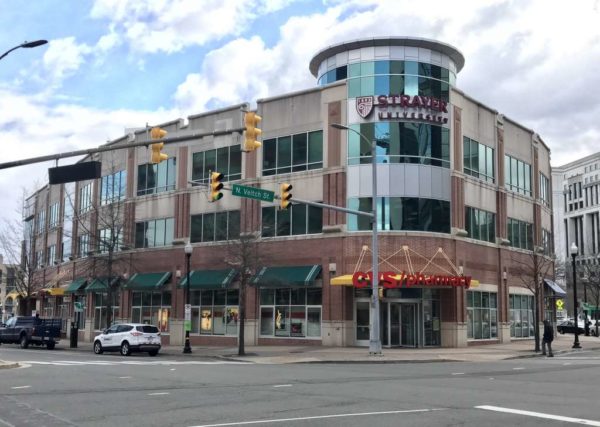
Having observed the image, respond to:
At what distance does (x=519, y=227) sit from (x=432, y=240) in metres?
12.2

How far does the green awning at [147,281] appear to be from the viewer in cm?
4291

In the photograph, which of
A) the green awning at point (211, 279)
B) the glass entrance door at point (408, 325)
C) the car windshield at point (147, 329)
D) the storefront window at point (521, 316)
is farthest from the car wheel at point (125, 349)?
the storefront window at point (521, 316)

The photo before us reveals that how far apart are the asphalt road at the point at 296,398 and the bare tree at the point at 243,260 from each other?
35.5ft

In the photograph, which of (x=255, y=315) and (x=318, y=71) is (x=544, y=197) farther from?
(x=255, y=315)

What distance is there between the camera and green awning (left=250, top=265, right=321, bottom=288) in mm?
36094

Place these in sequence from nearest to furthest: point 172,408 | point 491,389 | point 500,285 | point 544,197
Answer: point 172,408 → point 491,389 → point 500,285 → point 544,197

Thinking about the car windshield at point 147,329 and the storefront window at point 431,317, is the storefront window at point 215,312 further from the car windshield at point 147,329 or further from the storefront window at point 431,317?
the storefront window at point 431,317

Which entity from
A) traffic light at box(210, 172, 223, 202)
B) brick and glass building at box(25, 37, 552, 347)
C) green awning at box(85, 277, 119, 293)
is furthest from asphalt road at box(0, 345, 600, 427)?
green awning at box(85, 277, 119, 293)

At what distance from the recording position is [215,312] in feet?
135

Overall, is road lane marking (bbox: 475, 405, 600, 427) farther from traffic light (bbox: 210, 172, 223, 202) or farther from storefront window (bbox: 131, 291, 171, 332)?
storefront window (bbox: 131, 291, 171, 332)

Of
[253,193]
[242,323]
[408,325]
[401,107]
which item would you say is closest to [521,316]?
[408,325]

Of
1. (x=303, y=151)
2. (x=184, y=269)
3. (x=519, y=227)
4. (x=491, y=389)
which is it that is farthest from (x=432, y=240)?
(x=491, y=389)

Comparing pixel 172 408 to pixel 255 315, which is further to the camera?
pixel 255 315

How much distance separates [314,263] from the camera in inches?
1449
